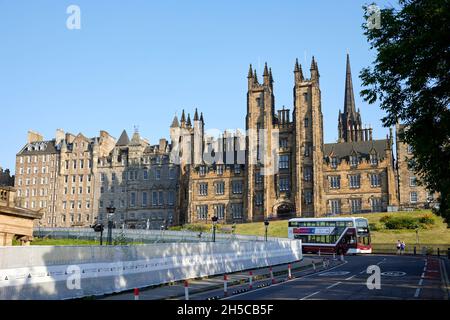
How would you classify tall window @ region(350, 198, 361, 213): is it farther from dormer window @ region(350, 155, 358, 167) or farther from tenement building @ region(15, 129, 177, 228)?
tenement building @ region(15, 129, 177, 228)

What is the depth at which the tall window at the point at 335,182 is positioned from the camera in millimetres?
87375

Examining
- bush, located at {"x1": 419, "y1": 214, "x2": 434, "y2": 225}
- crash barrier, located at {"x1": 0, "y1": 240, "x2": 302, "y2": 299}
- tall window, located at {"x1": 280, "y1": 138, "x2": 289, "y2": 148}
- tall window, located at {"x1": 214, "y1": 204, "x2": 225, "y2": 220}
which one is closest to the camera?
crash barrier, located at {"x1": 0, "y1": 240, "x2": 302, "y2": 299}

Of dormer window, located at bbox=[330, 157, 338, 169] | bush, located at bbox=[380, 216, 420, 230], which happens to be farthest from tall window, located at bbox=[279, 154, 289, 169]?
bush, located at bbox=[380, 216, 420, 230]

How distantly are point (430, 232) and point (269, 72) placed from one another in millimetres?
41359

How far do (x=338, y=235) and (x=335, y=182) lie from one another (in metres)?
34.5

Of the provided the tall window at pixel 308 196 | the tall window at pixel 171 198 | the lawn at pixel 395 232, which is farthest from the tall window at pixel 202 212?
the tall window at pixel 308 196

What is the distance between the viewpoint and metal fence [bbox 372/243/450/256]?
57391 mm

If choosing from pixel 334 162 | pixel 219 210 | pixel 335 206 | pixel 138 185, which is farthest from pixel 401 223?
pixel 138 185

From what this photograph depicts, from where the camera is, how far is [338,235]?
54250 mm

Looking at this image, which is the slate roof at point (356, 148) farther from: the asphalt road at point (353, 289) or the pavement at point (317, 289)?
the asphalt road at point (353, 289)

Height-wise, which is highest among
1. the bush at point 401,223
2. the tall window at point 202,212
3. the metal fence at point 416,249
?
the tall window at point 202,212

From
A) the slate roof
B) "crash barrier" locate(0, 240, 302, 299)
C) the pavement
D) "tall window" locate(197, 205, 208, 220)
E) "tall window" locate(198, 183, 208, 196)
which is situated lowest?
the pavement

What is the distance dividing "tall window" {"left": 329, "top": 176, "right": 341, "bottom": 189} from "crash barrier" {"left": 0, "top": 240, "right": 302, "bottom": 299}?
57332 millimetres
